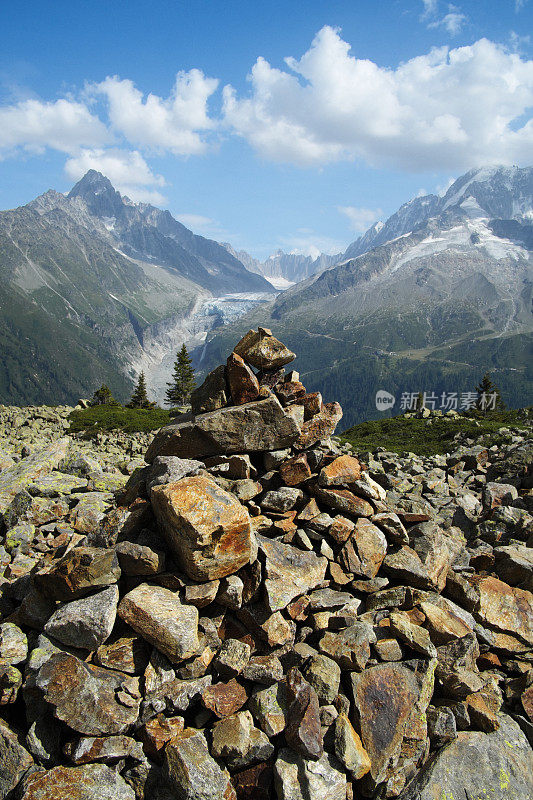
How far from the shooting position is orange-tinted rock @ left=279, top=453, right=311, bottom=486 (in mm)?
12789

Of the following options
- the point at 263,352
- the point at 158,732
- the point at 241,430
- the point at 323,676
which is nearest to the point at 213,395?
the point at 241,430

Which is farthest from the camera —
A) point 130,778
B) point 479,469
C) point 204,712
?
point 479,469

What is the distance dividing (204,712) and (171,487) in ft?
15.4

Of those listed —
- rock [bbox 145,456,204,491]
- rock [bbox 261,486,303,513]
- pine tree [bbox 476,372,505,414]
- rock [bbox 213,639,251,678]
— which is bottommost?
pine tree [bbox 476,372,505,414]

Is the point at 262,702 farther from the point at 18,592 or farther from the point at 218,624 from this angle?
the point at 18,592

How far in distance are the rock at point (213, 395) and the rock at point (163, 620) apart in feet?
20.6

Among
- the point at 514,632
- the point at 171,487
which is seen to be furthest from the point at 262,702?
the point at 514,632

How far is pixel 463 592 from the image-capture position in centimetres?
1161

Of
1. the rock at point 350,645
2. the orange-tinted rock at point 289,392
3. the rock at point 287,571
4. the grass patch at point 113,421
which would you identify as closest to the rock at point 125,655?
the rock at point 287,571

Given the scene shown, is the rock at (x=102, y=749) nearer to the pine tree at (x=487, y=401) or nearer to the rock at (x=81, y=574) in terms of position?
the rock at (x=81, y=574)

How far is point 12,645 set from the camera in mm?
8945

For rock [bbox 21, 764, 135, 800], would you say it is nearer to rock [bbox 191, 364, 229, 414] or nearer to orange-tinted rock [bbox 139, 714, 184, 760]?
orange-tinted rock [bbox 139, 714, 184, 760]

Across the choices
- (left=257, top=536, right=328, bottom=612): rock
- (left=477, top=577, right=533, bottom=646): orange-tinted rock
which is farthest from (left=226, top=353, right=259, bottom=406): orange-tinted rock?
(left=477, top=577, right=533, bottom=646): orange-tinted rock

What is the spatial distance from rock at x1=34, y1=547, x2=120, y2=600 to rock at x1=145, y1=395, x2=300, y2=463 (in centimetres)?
458
